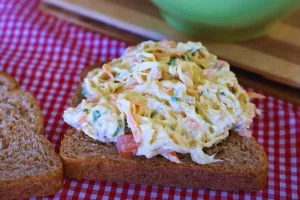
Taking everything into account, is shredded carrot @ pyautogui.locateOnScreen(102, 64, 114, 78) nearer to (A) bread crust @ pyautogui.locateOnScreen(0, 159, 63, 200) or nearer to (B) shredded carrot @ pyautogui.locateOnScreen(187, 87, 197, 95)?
(B) shredded carrot @ pyautogui.locateOnScreen(187, 87, 197, 95)

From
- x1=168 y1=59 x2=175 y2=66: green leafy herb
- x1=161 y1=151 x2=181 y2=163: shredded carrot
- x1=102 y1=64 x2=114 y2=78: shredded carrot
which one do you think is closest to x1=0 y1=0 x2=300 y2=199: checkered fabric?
x1=161 y1=151 x2=181 y2=163: shredded carrot

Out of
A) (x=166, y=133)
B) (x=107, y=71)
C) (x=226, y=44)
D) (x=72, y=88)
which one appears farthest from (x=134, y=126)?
(x=226, y=44)

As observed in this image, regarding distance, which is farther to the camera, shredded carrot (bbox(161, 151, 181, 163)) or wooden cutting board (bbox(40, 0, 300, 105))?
wooden cutting board (bbox(40, 0, 300, 105))

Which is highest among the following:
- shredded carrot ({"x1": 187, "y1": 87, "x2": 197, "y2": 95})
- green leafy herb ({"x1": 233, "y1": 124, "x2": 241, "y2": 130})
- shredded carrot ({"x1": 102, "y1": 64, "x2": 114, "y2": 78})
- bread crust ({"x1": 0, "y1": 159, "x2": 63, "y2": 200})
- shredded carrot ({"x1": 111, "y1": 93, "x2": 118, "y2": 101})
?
shredded carrot ({"x1": 187, "y1": 87, "x2": 197, "y2": 95})

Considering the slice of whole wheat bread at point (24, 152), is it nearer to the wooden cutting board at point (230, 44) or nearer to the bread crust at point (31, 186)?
the bread crust at point (31, 186)

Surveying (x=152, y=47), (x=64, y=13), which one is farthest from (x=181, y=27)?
(x=64, y=13)

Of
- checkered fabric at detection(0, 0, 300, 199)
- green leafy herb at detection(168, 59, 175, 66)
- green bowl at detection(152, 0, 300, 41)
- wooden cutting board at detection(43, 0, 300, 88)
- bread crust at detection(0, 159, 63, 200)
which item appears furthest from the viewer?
wooden cutting board at detection(43, 0, 300, 88)

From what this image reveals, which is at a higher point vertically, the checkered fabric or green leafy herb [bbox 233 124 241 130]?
green leafy herb [bbox 233 124 241 130]
